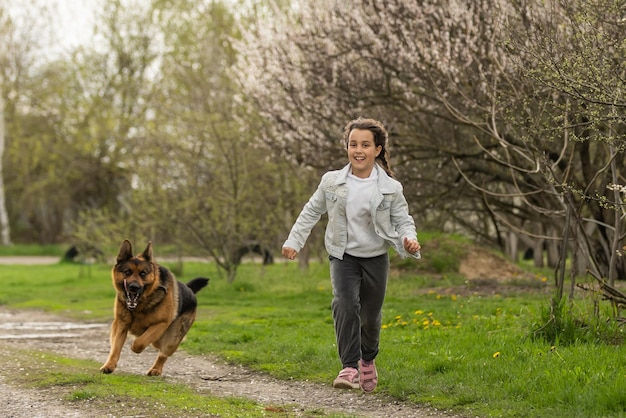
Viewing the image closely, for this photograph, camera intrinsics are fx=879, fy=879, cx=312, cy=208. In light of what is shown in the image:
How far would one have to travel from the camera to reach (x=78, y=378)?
7.99 m

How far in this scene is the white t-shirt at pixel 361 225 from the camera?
7.25m

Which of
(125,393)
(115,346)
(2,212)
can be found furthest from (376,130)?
(2,212)

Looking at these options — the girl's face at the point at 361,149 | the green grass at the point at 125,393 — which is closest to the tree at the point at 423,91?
the girl's face at the point at 361,149

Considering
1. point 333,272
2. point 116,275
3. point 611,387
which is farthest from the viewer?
point 116,275

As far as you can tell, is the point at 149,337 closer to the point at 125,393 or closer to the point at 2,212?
the point at 125,393

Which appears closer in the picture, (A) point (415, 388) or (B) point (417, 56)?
(A) point (415, 388)

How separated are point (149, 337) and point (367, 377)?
7.58 ft

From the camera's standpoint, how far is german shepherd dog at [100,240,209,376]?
27.8 ft

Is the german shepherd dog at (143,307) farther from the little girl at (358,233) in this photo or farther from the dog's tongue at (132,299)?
the little girl at (358,233)

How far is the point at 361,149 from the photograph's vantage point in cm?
732

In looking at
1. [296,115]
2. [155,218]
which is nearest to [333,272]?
[296,115]

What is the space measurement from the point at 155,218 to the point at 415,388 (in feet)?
46.3

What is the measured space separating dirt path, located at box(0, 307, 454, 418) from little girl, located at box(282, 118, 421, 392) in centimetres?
38

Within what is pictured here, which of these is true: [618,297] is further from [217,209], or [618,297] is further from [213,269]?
[213,269]
